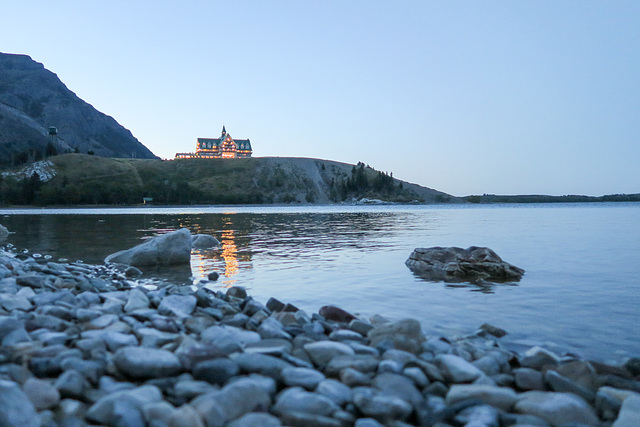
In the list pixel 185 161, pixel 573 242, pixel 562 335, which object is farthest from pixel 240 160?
pixel 562 335

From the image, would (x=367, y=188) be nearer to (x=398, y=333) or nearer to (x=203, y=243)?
(x=203, y=243)

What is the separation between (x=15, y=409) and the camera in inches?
127

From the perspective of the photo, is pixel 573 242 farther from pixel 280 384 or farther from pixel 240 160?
pixel 240 160

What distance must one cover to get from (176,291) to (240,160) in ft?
623

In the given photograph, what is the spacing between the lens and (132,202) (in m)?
134

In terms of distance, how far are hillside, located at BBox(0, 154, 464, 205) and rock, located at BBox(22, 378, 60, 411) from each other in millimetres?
139776

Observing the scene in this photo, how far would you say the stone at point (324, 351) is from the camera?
4863 millimetres

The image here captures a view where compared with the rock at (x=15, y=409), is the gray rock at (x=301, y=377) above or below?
below

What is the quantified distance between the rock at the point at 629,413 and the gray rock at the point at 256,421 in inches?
110

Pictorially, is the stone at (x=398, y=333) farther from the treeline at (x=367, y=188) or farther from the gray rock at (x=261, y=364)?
the treeline at (x=367, y=188)

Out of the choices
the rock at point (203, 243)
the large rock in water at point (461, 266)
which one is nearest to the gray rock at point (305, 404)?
the large rock in water at point (461, 266)

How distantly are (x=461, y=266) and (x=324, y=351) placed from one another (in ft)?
31.3

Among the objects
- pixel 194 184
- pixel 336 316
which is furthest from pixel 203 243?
pixel 194 184

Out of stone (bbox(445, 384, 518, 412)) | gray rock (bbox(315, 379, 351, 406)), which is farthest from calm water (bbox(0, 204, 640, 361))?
gray rock (bbox(315, 379, 351, 406))
